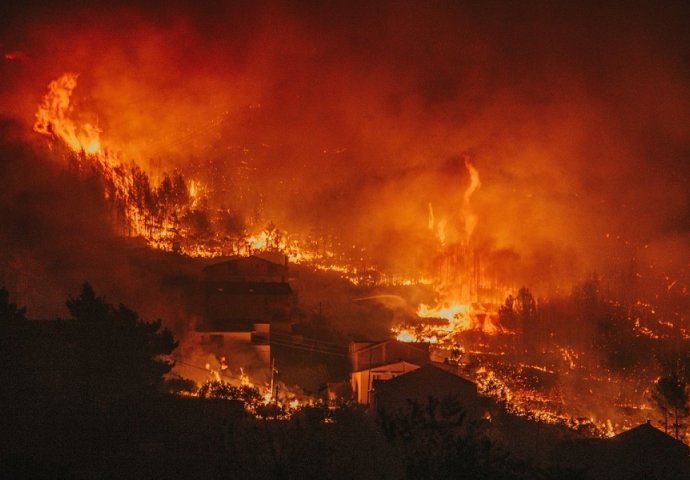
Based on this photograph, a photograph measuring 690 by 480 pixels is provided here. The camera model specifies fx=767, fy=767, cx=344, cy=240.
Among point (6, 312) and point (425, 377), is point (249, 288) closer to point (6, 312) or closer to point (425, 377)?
point (425, 377)

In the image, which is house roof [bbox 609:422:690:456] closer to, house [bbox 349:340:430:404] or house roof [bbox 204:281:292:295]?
house [bbox 349:340:430:404]

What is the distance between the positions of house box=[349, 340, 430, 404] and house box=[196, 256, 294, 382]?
4.20m

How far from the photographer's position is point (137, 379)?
21672 mm

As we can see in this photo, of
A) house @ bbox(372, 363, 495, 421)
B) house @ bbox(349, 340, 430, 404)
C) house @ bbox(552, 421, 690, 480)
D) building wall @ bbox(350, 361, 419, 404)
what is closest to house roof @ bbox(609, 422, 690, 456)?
house @ bbox(552, 421, 690, 480)

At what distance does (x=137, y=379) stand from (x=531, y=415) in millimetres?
17551

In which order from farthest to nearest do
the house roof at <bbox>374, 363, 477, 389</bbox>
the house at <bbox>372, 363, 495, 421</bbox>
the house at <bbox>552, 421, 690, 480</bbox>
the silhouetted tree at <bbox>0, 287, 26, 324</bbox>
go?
the house roof at <bbox>374, 363, 477, 389</bbox>
the house at <bbox>372, 363, 495, 421</bbox>
the house at <bbox>552, 421, 690, 480</bbox>
the silhouetted tree at <bbox>0, 287, 26, 324</bbox>

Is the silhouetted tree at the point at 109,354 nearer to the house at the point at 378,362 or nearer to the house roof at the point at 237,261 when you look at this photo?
the house at the point at 378,362

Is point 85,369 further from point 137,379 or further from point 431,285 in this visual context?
point 431,285

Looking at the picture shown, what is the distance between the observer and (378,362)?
3391 cm

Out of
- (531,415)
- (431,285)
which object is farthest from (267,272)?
(531,415)

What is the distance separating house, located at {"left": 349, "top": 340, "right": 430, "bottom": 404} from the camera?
109ft

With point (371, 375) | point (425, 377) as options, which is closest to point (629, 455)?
point (425, 377)

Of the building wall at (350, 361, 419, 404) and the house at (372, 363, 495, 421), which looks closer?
the house at (372, 363, 495, 421)

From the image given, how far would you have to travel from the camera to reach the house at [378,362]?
33188mm
